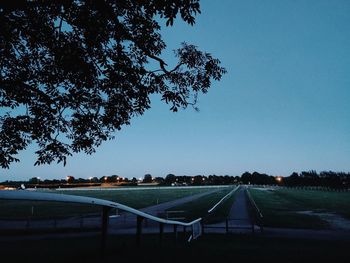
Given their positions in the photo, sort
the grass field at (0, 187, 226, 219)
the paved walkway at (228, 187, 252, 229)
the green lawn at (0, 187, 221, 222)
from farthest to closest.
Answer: the green lawn at (0, 187, 221, 222) → the grass field at (0, 187, 226, 219) → the paved walkway at (228, 187, 252, 229)

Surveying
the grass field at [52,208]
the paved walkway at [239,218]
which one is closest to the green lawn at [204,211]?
the paved walkway at [239,218]

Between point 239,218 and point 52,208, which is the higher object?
point 52,208

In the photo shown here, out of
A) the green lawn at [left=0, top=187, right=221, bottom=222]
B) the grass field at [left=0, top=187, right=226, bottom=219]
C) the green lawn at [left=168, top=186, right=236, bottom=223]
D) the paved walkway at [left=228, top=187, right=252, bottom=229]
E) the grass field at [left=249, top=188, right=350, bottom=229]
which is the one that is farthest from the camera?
the green lawn at [left=0, top=187, right=221, bottom=222]

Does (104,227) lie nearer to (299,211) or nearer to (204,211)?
(204,211)

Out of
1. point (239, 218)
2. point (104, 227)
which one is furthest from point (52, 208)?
point (104, 227)

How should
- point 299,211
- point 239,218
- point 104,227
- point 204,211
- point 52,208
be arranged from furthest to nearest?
point 52,208, point 299,211, point 204,211, point 239,218, point 104,227

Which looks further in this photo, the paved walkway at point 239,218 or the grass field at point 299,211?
the grass field at point 299,211

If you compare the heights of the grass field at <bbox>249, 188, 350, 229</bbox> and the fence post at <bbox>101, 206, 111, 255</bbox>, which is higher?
the fence post at <bbox>101, 206, 111, 255</bbox>

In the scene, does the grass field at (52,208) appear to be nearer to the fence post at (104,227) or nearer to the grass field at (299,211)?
the grass field at (299,211)

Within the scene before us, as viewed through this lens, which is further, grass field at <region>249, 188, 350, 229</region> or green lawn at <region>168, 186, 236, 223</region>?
green lawn at <region>168, 186, 236, 223</region>

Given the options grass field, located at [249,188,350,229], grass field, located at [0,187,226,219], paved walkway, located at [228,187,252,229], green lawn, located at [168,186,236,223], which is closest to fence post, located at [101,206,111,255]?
paved walkway, located at [228,187,252,229]

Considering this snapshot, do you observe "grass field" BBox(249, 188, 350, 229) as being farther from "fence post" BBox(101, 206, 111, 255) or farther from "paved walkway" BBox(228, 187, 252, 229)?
"fence post" BBox(101, 206, 111, 255)

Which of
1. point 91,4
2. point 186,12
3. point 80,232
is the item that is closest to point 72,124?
point 91,4

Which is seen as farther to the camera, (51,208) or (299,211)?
(51,208)
